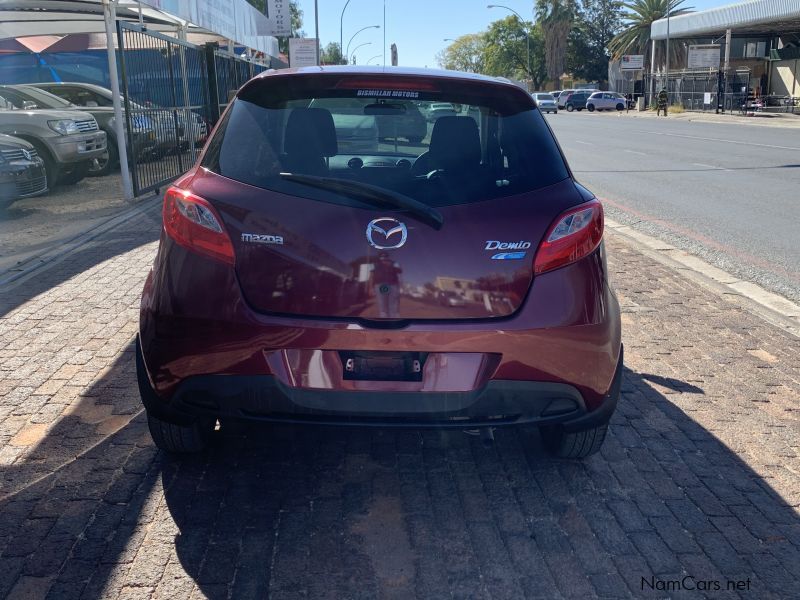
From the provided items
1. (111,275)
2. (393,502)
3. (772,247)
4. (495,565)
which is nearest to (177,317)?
(393,502)

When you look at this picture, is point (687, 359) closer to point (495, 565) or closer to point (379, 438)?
point (379, 438)

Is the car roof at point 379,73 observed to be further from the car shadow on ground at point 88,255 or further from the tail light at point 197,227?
the car shadow on ground at point 88,255

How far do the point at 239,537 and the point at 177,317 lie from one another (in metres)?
0.84

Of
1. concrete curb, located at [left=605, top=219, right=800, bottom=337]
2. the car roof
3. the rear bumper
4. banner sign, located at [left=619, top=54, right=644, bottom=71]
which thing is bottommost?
concrete curb, located at [left=605, top=219, right=800, bottom=337]

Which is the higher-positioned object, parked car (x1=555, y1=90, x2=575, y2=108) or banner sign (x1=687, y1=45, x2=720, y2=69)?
banner sign (x1=687, y1=45, x2=720, y2=69)

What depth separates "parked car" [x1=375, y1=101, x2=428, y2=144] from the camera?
3679 millimetres

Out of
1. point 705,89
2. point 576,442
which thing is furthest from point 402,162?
point 705,89

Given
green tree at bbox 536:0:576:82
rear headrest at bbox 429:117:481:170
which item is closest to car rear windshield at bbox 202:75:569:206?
rear headrest at bbox 429:117:481:170

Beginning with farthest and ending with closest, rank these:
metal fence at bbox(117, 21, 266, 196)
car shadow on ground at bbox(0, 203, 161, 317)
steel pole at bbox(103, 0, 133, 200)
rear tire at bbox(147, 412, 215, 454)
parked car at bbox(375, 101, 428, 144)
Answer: metal fence at bbox(117, 21, 266, 196), steel pole at bbox(103, 0, 133, 200), car shadow on ground at bbox(0, 203, 161, 317), parked car at bbox(375, 101, 428, 144), rear tire at bbox(147, 412, 215, 454)

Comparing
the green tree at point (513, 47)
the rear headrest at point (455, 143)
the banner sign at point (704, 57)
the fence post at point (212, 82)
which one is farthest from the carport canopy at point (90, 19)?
the green tree at point (513, 47)

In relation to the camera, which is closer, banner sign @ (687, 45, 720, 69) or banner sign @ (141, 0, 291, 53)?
banner sign @ (141, 0, 291, 53)

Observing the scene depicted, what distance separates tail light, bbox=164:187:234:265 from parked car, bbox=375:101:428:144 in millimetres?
971

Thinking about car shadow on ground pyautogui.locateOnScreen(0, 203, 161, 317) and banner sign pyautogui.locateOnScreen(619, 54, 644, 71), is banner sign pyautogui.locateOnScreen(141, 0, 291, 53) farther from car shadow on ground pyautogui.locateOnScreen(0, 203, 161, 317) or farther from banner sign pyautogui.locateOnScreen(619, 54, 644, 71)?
banner sign pyautogui.locateOnScreen(619, 54, 644, 71)

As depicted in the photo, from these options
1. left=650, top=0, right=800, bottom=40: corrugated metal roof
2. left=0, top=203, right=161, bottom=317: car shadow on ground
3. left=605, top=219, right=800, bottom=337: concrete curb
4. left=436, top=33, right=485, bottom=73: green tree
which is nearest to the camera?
left=605, top=219, right=800, bottom=337: concrete curb
